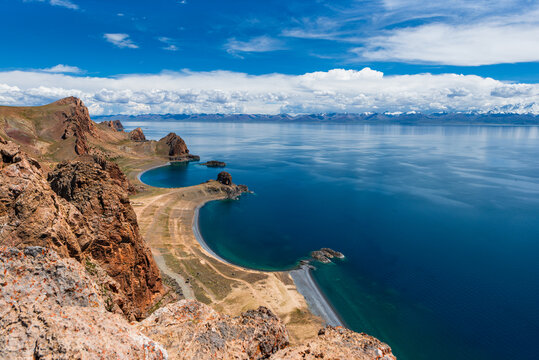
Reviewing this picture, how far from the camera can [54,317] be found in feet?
40.6

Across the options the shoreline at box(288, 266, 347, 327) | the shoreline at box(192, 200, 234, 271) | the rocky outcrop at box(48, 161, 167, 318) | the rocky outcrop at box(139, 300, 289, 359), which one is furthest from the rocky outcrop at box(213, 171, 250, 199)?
the rocky outcrop at box(139, 300, 289, 359)

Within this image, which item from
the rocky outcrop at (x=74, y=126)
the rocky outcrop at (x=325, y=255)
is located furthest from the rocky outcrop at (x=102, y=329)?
the rocky outcrop at (x=74, y=126)

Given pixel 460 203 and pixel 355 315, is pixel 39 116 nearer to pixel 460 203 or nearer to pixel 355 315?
pixel 355 315

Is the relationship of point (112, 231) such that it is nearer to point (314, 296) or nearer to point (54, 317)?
point (54, 317)

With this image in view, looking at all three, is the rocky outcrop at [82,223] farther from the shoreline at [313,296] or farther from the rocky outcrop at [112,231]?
the shoreline at [313,296]

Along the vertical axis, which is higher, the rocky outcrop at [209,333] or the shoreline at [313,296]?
the rocky outcrop at [209,333]

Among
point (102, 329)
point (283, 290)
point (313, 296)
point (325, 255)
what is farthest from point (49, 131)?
point (102, 329)

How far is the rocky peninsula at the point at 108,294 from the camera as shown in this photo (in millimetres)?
12273

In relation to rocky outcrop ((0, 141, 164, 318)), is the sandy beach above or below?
below

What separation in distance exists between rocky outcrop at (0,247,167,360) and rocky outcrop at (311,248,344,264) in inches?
2289

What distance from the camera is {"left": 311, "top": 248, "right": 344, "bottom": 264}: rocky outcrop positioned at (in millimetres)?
68250

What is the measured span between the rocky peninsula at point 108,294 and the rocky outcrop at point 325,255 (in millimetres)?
14759

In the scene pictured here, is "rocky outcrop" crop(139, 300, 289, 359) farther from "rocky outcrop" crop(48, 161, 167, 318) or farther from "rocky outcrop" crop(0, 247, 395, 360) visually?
"rocky outcrop" crop(48, 161, 167, 318)

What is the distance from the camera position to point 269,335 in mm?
19984
